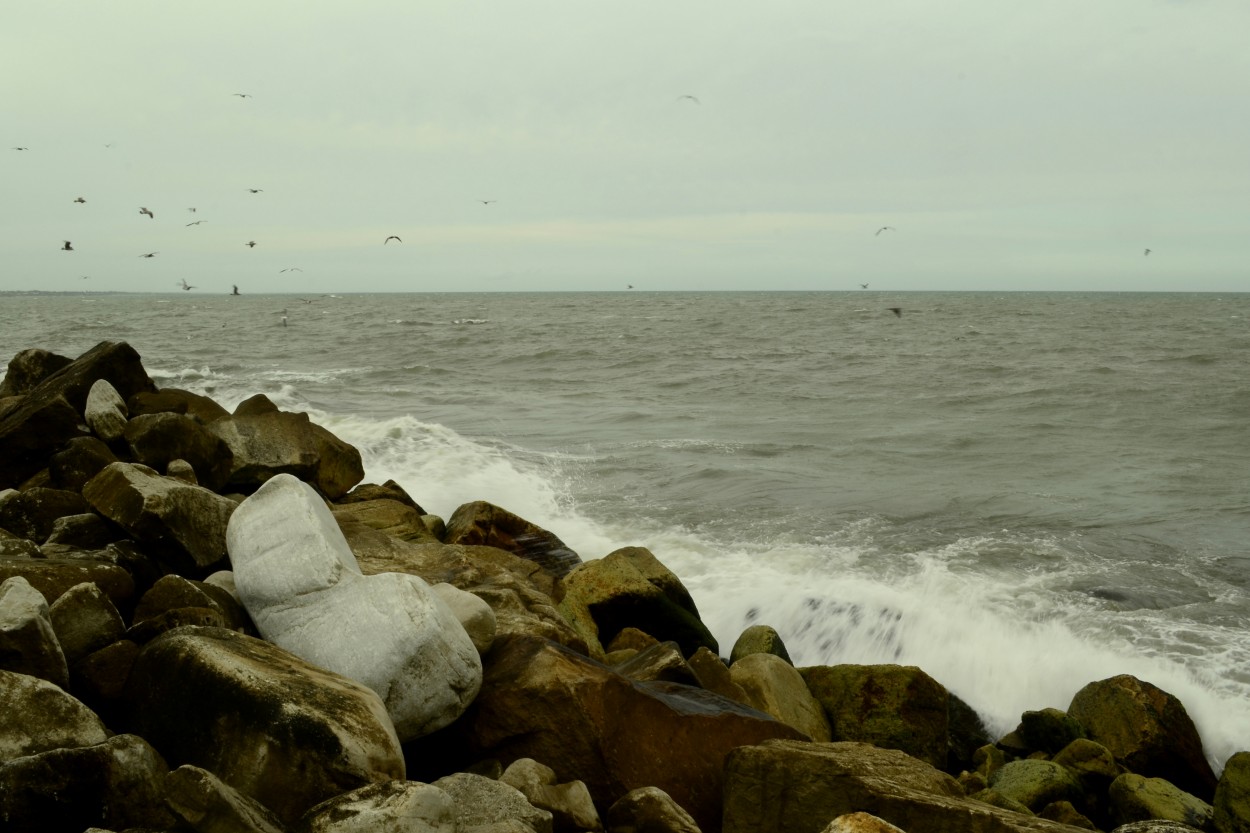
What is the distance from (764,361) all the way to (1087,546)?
67.6 ft

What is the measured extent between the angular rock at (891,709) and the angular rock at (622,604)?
1.20 meters

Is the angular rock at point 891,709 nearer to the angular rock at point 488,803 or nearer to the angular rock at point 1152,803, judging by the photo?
the angular rock at point 1152,803

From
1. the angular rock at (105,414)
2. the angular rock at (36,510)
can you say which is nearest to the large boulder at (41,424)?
the angular rock at (105,414)

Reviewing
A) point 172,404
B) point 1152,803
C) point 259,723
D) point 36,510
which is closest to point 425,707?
point 259,723

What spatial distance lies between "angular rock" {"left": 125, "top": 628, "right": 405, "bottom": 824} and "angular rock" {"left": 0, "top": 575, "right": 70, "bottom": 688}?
30 centimetres

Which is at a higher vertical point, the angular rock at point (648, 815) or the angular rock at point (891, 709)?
the angular rock at point (648, 815)

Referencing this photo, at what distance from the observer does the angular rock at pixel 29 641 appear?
380 centimetres

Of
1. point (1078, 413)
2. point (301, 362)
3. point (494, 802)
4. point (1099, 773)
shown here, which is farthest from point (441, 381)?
point (494, 802)

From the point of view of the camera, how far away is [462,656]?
4594 mm

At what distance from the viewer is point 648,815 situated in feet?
13.1

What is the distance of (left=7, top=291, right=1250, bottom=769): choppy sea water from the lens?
27.7 feet

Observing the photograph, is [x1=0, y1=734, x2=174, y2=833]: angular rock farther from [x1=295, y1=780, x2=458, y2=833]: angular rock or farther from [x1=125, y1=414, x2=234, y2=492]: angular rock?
[x1=125, y1=414, x2=234, y2=492]: angular rock

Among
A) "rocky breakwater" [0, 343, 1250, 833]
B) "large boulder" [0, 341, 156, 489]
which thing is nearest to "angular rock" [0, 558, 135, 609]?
"rocky breakwater" [0, 343, 1250, 833]

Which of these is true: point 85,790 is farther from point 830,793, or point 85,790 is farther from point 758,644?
point 758,644
